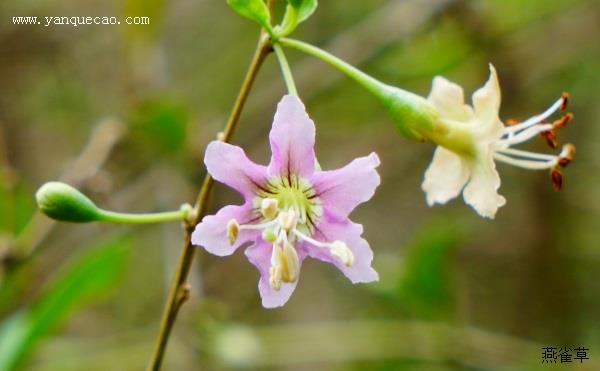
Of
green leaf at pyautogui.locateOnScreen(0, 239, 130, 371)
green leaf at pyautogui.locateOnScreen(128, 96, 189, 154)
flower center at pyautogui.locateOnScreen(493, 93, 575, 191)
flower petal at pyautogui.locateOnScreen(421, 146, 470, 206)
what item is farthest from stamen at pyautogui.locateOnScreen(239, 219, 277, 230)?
green leaf at pyautogui.locateOnScreen(128, 96, 189, 154)

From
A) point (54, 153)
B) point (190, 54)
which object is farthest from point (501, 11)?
point (54, 153)

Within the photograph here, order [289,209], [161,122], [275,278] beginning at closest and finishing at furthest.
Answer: [275,278] < [289,209] < [161,122]

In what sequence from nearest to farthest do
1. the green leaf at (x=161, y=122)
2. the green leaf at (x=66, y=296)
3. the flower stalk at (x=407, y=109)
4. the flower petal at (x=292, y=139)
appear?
the flower petal at (x=292, y=139) → the flower stalk at (x=407, y=109) → the green leaf at (x=66, y=296) → the green leaf at (x=161, y=122)

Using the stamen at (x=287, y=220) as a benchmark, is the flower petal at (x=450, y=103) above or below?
above

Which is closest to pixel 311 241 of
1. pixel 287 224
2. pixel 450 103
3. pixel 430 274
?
Result: pixel 287 224

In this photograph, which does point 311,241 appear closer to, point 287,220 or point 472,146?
point 287,220

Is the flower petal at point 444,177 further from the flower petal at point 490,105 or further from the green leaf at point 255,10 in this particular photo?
the green leaf at point 255,10
